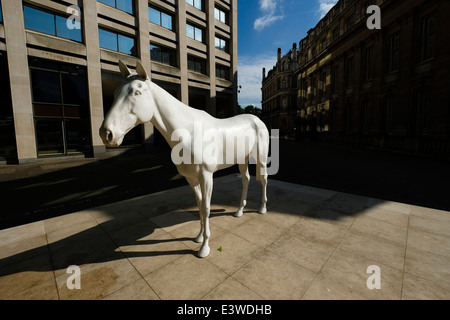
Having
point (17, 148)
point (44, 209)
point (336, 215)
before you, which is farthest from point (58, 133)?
point (336, 215)

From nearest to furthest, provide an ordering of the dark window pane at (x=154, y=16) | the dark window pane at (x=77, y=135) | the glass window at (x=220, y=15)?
the dark window pane at (x=77, y=135)
the dark window pane at (x=154, y=16)
the glass window at (x=220, y=15)

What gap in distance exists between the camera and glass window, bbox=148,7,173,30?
59.5 feet

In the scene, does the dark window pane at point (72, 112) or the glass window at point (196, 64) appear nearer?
the dark window pane at point (72, 112)

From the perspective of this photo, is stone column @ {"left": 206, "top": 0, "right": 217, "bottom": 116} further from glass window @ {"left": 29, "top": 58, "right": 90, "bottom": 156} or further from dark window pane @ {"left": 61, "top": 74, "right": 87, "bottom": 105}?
glass window @ {"left": 29, "top": 58, "right": 90, "bottom": 156}

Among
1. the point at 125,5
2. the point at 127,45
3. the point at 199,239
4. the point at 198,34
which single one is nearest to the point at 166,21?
the point at 125,5

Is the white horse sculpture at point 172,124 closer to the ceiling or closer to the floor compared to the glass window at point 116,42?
closer to the floor

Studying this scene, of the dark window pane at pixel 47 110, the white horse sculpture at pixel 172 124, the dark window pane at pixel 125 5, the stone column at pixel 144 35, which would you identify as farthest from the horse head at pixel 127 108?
the dark window pane at pixel 125 5

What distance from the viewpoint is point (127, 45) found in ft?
55.3

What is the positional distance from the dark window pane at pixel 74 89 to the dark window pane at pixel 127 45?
14.0 ft

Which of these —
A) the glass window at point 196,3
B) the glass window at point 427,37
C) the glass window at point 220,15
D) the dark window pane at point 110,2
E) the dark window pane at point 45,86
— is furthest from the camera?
the glass window at point 220,15

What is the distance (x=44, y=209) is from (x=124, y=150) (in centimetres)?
1283

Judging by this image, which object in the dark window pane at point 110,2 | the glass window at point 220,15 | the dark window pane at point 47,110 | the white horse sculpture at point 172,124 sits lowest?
the white horse sculpture at point 172,124

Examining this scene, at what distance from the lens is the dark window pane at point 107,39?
50.8 feet

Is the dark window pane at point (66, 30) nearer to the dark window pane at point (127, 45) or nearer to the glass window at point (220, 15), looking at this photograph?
the dark window pane at point (127, 45)
